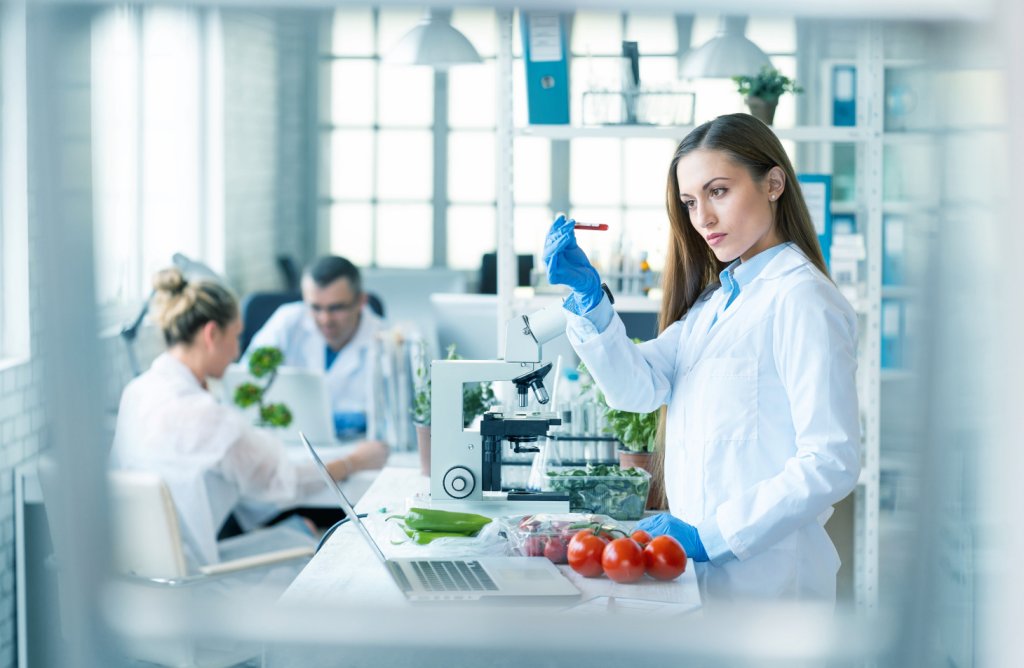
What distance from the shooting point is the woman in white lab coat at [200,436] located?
2729 millimetres

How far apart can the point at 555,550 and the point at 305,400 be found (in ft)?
5.83

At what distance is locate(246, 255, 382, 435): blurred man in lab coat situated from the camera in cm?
407

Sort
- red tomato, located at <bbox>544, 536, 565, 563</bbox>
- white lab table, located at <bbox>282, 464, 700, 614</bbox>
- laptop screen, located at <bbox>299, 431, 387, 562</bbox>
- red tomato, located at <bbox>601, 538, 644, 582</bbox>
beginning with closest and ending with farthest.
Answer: laptop screen, located at <bbox>299, 431, 387, 562</bbox> → white lab table, located at <bbox>282, 464, 700, 614</bbox> → red tomato, located at <bbox>601, 538, 644, 582</bbox> → red tomato, located at <bbox>544, 536, 565, 563</bbox>

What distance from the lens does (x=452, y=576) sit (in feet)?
4.00

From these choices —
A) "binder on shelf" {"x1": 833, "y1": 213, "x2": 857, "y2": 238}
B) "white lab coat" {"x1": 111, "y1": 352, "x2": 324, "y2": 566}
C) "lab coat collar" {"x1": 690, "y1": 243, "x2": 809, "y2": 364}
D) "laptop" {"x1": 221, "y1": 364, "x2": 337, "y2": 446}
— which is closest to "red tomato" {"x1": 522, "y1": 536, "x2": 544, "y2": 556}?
"lab coat collar" {"x1": 690, "y1": 243, "x2": 809, "y2": 364}

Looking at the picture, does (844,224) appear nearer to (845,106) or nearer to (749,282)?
(845,106)

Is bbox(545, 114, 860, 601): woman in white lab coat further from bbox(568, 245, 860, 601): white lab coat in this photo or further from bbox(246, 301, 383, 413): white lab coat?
bbox(246, 301, 383, 413): white lab coat

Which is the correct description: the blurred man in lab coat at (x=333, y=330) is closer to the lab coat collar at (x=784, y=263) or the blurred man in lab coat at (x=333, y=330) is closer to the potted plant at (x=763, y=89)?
the potted plant at (x=763, y=89)

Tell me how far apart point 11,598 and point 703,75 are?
2.31 m

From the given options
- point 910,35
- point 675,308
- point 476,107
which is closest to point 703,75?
point 675,308

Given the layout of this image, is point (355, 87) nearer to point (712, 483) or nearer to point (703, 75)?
point (703, 75)

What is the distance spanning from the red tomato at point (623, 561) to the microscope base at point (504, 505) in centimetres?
37

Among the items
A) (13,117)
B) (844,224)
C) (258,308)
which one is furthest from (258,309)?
(13,117)

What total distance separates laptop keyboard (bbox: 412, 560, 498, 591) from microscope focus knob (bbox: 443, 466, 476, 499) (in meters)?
0.52
